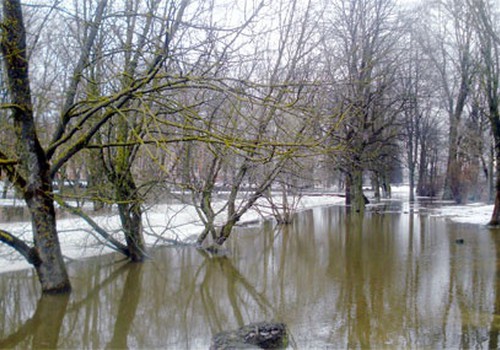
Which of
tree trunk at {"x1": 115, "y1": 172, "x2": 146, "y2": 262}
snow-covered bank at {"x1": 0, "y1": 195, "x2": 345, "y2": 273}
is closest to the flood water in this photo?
tree trunk at {"x1": 115, "y1": 172, "x2": 146, "y2": 262}

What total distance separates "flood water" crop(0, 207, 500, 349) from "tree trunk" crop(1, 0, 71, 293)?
0.74m

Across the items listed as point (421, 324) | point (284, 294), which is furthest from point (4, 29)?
point (421, 324)

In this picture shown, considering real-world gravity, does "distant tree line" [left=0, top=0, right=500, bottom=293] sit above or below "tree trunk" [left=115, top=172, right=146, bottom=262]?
above

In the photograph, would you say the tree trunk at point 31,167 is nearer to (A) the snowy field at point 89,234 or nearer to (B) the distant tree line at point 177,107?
(B) the distant tree line at point 177,107

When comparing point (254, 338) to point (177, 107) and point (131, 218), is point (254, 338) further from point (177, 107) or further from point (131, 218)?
point (131, 218)

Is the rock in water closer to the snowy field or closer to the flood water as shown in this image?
the flood water

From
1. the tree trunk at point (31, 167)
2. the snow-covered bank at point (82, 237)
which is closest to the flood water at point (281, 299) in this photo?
the snow-covered bank at point (82, 237)

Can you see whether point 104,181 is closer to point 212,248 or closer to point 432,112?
point 212,248

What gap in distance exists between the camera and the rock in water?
5.68m

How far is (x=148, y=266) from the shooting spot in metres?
13.2

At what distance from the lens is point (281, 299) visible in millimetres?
9594

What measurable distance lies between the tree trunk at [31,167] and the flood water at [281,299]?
0.74 metres

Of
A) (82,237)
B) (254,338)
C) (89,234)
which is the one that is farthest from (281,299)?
(82,237)

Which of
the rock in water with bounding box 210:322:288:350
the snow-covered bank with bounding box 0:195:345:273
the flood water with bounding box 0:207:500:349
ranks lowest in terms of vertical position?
the flood water with bounding box 0:207:500:349
